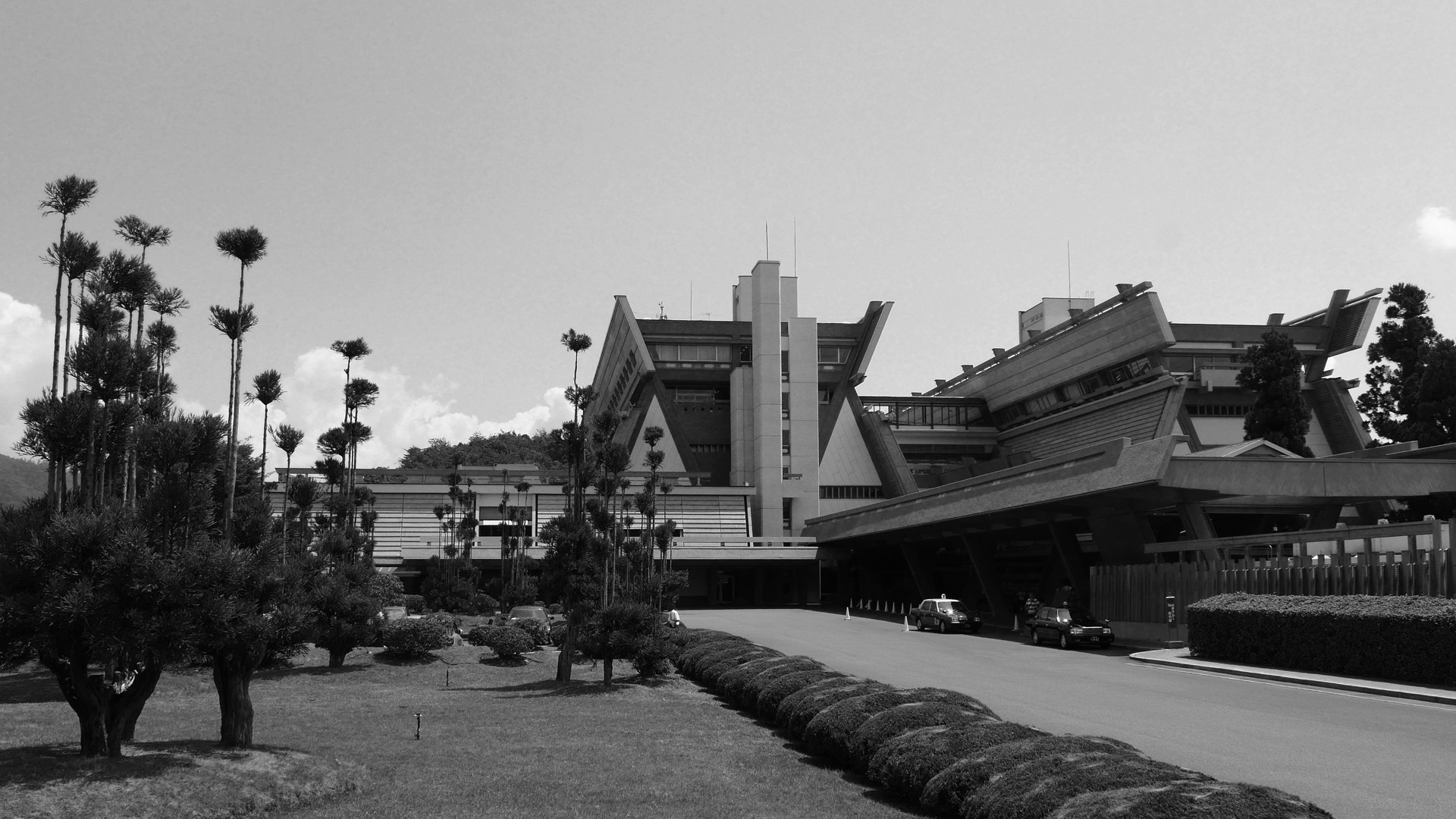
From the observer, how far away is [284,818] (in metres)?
12.0

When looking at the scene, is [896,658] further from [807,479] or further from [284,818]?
[807,479]

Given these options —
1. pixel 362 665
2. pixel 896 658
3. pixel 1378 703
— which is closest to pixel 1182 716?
pixel 1378 703

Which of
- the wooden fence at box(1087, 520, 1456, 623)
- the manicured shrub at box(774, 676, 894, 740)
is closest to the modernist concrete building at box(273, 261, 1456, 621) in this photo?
the wooden fence at box(1087, 520, 1456, 623)

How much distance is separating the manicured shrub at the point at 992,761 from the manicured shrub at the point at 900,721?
1.49 m

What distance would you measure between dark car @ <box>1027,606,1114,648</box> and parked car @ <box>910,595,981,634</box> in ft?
22.0

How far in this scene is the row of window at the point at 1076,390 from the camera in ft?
238

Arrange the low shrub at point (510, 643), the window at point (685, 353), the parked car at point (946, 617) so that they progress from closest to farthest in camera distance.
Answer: the low shrub at point (510, 643) < the parked car at point (946, 617) < the window at point (685, 353)

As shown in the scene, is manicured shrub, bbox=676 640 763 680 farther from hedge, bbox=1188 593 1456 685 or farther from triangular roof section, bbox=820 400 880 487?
triangular roof section, bbox=820 400 880 487

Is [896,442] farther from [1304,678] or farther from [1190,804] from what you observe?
[1190,804]

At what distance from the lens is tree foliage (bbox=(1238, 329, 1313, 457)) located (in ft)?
184

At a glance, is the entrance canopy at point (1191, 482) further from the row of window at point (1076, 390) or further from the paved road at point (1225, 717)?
the row of window at point (1076, 390)

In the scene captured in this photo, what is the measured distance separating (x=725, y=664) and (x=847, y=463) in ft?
213

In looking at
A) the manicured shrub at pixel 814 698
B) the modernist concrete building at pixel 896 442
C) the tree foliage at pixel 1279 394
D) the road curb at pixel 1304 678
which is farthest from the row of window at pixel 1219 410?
the manicured shrub at pixel 814 698

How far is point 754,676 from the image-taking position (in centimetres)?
2128
